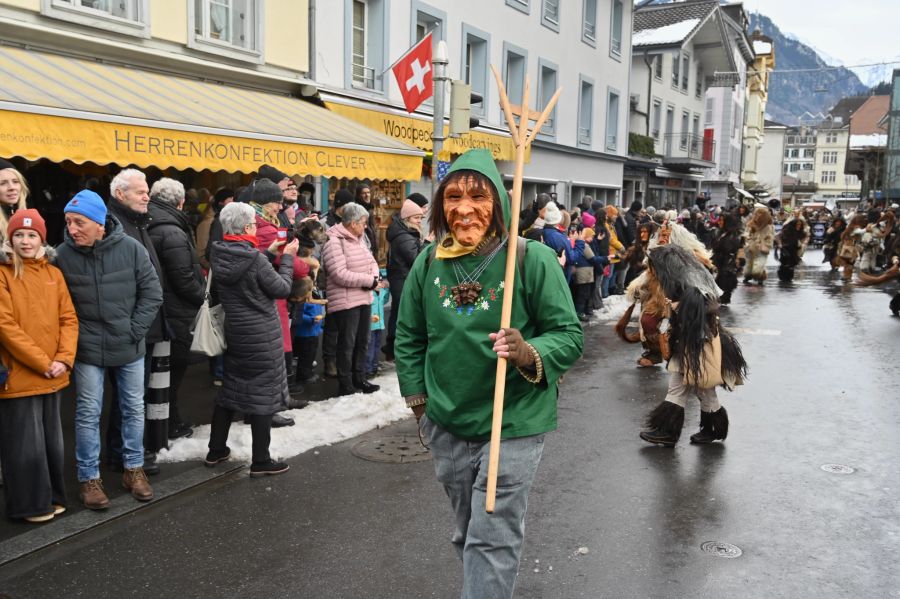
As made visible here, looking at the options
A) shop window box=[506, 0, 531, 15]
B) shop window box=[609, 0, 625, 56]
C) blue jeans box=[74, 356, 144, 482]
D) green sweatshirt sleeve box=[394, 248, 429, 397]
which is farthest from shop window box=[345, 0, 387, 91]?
shop window box=[609, 0, 625, 56]

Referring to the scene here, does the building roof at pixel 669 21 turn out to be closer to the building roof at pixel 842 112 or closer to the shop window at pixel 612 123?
the shop window at pixel 612 123

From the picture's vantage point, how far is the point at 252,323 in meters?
5.22

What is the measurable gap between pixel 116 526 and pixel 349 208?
141 inches

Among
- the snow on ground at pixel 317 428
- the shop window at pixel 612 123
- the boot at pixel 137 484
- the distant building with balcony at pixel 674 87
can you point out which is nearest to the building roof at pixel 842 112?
the distant building with balcony at pixel 674 87

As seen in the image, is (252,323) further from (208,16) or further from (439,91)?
(208,16)

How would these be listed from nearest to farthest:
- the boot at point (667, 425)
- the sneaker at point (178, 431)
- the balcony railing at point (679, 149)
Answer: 1. the sneaker at point (178, 431)
2. the boot at point (667, 425)
3. the balcony railing at point (679, 149)

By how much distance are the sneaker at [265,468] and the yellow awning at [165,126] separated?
3264 millimetres

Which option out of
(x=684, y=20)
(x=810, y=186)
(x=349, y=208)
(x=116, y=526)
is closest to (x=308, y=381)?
(x=349, y=208)

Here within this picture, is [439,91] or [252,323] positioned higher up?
[439,91]

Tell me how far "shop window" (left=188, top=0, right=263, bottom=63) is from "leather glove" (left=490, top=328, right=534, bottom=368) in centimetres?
977

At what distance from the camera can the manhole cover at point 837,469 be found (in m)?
5.64

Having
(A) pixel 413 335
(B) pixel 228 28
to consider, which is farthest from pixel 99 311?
(B) pixel 228 28

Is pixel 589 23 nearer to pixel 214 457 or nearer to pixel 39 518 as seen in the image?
pixel 214 457

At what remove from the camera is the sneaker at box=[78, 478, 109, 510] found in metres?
4.65
